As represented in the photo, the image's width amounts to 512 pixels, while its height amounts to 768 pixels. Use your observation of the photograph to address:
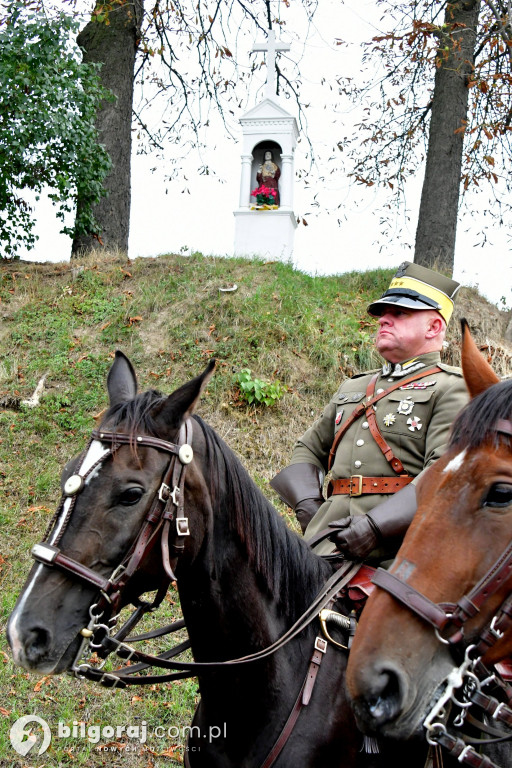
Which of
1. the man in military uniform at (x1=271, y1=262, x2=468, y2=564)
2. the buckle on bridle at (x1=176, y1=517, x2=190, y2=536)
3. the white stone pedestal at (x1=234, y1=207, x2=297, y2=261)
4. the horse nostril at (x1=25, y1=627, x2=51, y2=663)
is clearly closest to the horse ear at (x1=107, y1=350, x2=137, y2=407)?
the buckle on bridle at (x1=176, y1=517, x2=190, y2=536)

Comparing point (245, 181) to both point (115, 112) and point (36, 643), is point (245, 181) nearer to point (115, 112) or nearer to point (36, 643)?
point (115, 112)

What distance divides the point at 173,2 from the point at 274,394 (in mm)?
8042

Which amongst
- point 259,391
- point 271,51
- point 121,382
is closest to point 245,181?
point 271,51

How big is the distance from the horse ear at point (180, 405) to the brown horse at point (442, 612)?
98 centimetres

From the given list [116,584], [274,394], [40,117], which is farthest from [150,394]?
[40,117]

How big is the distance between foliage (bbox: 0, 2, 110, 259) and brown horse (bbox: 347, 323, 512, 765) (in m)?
8.48

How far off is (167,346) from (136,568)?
6417mm

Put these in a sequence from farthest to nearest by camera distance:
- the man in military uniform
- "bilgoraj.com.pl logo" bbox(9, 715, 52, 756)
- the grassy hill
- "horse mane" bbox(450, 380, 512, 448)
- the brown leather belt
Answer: the grassy hill → "bilgoraj.com.pl logo" bbox(9, 715, 52, 756) → the brown leather belt → the man in military uniform → "horse mane" bbox(450, 380, 512, 448)

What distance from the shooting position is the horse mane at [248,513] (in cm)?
254

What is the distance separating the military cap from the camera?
11.5 feet

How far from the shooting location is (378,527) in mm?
2758

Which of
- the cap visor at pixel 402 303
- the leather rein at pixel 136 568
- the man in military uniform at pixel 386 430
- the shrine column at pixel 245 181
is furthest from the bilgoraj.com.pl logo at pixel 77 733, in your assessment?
the shrine column at pixel 245 181

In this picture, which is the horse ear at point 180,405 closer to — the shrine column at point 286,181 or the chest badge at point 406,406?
the chest badge at point 406,406

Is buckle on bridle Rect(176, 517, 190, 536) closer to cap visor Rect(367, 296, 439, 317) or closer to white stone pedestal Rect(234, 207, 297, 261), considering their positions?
cap visor Rect(367, 296, 439, 317)
